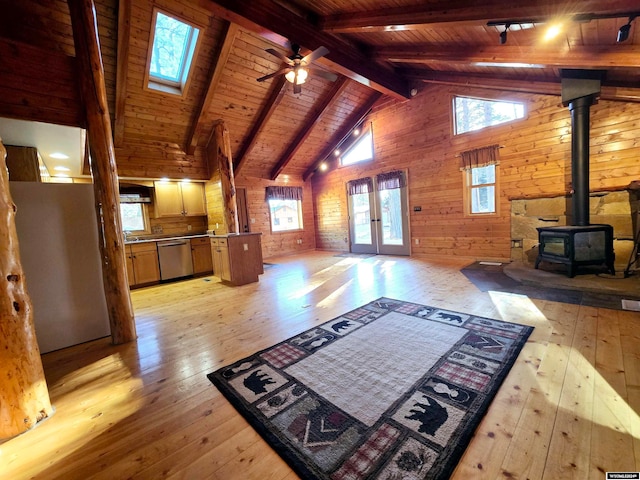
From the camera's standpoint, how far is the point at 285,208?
8.68 metres

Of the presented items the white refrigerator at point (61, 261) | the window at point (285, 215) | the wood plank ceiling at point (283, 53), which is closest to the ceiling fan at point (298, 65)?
the wood plank ceiling at point (283, 53)

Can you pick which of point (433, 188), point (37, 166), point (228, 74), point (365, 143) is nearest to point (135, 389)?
point (37, 166)

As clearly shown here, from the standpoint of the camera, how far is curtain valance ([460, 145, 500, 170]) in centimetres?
527

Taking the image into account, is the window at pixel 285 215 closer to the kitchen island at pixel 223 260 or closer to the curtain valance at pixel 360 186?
the curtain valance at pixel 360 186

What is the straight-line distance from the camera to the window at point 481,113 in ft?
16.7

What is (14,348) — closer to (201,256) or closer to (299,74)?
(299,74)

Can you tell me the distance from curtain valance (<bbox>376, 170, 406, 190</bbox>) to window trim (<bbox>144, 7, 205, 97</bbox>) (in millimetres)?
4741

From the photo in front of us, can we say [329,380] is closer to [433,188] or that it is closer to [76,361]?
[76,361]

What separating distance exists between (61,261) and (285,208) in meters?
6.22

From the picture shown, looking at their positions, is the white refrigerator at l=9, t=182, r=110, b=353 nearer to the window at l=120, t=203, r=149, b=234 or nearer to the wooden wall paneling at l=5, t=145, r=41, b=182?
the wooden wall paneling at l=5, t=145, r=41, b=182

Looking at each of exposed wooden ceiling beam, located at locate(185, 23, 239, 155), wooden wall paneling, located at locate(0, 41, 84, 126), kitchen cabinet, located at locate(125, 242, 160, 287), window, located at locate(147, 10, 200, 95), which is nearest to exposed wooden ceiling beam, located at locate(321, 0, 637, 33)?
exposed wooden ceiling beam, located at locate(185, 23, 239, 155)

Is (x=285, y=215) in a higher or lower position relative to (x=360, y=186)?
lower

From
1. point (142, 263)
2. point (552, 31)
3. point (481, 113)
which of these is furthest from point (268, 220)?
point (552, 31)

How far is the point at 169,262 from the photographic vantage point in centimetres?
559
